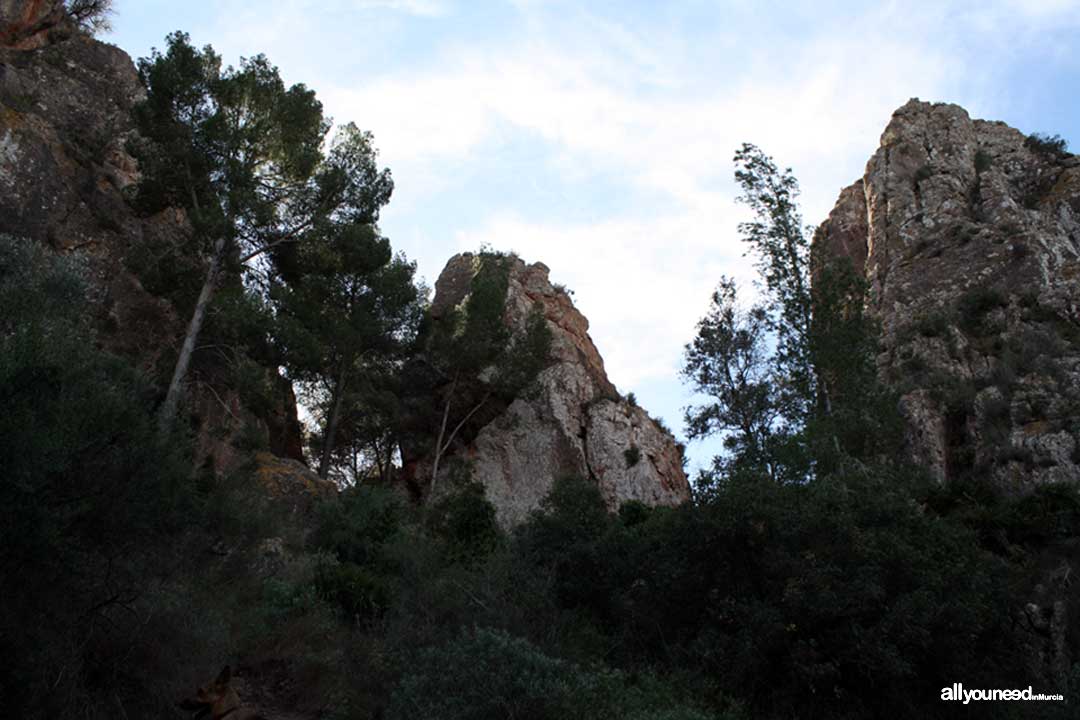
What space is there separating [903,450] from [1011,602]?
1242 cm

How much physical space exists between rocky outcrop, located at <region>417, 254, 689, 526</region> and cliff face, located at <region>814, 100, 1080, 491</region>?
965cm

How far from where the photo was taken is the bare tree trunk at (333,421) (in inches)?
998

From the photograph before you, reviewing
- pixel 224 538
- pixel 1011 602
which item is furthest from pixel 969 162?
pixel 224 538

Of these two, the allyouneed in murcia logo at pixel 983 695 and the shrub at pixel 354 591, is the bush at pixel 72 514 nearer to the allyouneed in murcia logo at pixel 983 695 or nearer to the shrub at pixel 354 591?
the shrub at pixel 354 591

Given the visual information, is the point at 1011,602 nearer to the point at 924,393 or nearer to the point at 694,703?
the point at 694,703

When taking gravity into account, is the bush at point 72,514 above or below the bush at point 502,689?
above

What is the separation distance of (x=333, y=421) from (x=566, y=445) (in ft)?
31.9

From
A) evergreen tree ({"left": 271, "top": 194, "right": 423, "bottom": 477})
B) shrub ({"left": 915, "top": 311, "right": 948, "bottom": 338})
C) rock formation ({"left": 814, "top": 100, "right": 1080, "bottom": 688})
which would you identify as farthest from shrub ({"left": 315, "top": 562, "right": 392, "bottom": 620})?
shrub ({"left": 915, "top": 311, "right": 948, "bottom": 338})

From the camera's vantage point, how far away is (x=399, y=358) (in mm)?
30016

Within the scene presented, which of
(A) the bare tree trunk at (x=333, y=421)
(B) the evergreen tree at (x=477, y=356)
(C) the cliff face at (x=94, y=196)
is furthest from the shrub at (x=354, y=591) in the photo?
(B) the evergreen tree at (x=477, y=356)

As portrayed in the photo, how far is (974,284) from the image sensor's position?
106ft

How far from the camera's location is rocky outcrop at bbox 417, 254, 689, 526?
30.6m

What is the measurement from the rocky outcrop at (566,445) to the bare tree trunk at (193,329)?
40.5ft

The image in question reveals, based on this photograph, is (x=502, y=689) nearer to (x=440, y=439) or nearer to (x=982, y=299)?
(x=440, y=439)
